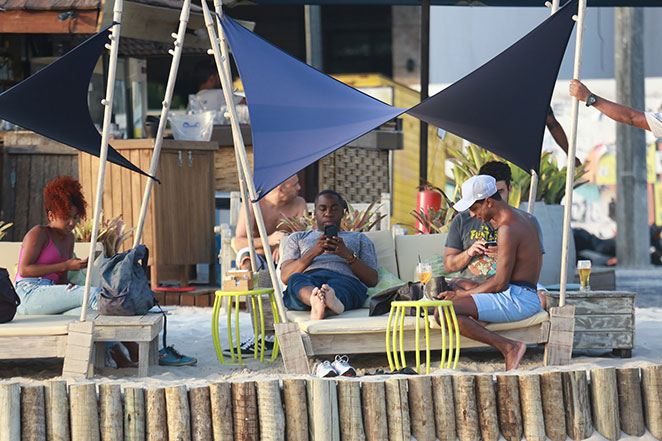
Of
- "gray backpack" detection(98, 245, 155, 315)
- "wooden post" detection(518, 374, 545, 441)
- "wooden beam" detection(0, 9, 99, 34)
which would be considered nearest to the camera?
"wooden post" detection(518, 374, 545, 441)

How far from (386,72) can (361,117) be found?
7838 millimetres

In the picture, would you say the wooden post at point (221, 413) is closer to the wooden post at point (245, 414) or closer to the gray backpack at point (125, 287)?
the wooden post at point (245, 414)

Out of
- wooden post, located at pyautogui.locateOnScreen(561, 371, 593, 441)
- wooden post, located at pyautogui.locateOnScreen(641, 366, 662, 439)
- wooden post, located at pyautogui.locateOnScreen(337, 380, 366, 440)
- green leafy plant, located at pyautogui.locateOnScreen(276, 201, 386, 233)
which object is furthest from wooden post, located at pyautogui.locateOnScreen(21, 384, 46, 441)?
green leafy plant, located at pyautogui.locateOnScreen(276, 201, 386, 233)

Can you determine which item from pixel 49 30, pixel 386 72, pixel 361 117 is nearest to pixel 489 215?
pixel 361 117

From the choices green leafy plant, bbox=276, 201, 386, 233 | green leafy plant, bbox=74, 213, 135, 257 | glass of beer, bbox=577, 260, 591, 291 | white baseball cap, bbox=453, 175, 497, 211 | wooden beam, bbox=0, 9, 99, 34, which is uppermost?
wooden beam, bbox=0, 9, 99, 34

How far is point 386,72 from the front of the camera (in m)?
12.8

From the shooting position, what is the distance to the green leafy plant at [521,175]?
310 inches

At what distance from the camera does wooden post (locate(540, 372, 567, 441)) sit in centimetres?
410

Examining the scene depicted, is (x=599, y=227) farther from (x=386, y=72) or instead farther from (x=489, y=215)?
(x=489, y=215)

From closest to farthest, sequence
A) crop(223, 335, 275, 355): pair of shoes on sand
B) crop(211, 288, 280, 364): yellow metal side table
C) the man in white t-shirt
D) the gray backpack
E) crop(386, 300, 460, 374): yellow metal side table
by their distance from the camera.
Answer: the man in white t-shirt, crop(386, 300, 460, 374): yellow metal side table, the gray backpack, crop(211, 288, 280, 364): yellow metal side table, crop(223, 335, 275, 355): pair of shoes on sand

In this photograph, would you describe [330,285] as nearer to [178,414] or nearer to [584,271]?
[584,271]

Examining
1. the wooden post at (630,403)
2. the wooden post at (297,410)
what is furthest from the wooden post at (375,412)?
the wooden post at (630,403)

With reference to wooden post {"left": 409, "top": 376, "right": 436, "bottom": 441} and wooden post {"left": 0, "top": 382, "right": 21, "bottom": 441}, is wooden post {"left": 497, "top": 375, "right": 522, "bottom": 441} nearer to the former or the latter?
wooden post {"left": 409, "top": 376, "right": 436, "bottom": 441}

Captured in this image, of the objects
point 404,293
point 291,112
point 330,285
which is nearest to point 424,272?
point 404,293
